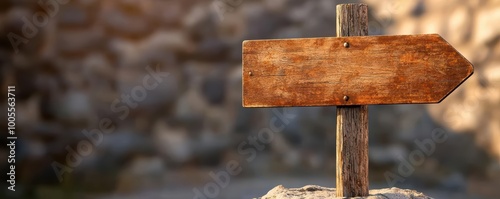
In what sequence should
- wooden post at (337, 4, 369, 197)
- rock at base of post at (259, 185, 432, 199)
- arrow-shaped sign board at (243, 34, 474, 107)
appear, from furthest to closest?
rock at base of post at (259, 185, 432, 199) < wooden post at (337, 4, 369, 197) < arrow-shaped sign board at (243, 34, 474, 107)

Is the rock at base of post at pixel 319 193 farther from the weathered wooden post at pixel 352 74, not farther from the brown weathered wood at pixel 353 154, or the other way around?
the weathered wooden post at pixel 352 74

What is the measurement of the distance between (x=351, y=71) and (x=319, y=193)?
134cm

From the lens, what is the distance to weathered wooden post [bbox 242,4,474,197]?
5480 mm

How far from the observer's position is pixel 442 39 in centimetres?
546

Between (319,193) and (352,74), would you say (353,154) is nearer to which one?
(319,193)

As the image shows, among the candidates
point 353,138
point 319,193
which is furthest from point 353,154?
point 319,193

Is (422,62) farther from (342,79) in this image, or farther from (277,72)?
(277,72)

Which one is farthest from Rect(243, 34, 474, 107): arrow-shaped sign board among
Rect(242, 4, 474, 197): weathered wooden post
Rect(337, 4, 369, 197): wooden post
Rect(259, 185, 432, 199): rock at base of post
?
Rect(259, 185, 432, 199): rock at base of post

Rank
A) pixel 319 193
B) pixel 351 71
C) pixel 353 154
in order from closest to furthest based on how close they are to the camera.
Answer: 1. pixel 351 71
2. pixel 353 154
3. pixel 319 193

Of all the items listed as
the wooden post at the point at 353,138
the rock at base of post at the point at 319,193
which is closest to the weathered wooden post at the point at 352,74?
the wooden post at the point at 353,138

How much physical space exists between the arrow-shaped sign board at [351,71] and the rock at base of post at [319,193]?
37.7 inches

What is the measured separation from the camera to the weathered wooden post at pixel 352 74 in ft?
18.0

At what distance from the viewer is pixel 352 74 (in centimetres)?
561

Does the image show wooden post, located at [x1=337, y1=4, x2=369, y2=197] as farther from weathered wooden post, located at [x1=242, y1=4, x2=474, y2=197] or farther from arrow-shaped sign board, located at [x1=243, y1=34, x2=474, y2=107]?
arrow-shaped sign board, located at [x1=243, y1=34, x2=474, y2=107]
